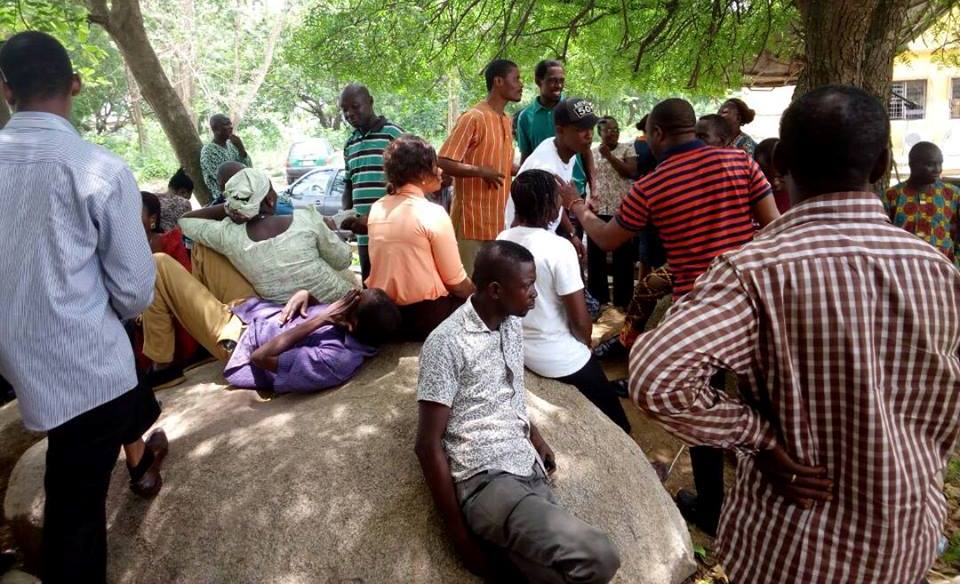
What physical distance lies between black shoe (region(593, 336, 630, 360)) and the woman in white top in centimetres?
184

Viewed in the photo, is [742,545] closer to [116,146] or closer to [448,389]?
[448,389]

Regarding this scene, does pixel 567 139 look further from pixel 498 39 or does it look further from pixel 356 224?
pixel 498 39

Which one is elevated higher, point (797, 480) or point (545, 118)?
point (545, 118)

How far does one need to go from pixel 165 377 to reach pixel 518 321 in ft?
8.42

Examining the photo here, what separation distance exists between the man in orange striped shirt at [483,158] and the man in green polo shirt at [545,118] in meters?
0.72

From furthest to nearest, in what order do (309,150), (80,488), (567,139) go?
(309,150), (567,139), (80,488)

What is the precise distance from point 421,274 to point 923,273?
2.51 m

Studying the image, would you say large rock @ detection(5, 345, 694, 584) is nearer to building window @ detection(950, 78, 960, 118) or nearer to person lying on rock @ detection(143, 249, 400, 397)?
person lying on rock @ detection(143, 249, 400, 397)

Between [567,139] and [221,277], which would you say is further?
[567,139]

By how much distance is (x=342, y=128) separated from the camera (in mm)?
35219

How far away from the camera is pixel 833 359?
141 cm

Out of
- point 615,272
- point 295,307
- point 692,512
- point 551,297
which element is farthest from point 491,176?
point 615,272

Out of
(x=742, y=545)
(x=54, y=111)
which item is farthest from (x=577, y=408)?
(x=54, y=111)

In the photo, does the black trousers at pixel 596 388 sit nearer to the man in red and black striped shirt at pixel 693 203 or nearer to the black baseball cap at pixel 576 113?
the man in red and black striped shirt at pixel 693 203
